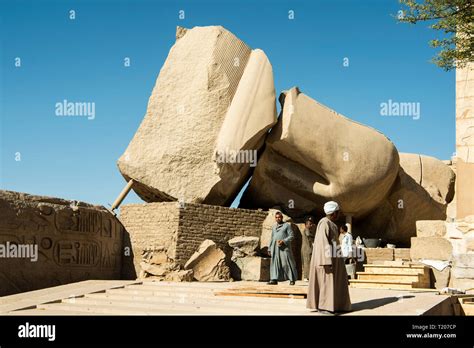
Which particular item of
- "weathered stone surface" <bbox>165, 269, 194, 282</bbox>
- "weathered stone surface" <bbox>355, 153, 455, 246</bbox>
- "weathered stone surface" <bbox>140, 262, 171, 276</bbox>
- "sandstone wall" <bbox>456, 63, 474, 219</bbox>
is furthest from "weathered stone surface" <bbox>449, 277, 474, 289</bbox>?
"weathered stone surface" <bbox>355, 153, 455, 246</bbox>

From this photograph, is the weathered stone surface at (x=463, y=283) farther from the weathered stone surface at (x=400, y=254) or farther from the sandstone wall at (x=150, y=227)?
the sandstone wall at (x=150, y=227)

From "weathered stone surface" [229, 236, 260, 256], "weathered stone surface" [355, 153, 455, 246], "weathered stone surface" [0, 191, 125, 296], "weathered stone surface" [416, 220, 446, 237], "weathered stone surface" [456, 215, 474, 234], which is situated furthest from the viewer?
"weathered stone surface" [355, 153, 455, 246]

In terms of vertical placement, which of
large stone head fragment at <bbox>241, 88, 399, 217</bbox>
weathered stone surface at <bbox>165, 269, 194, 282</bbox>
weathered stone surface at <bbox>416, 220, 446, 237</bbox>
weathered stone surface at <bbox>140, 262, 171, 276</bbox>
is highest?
large stone head fragment at <bbox>241, 88, 399, 217</bbox>

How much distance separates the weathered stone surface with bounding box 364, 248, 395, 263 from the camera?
16.7m

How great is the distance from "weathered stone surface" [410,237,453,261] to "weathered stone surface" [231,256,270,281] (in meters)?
3.31

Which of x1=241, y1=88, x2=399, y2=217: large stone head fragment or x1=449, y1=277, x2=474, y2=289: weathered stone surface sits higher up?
x1=241, y1=88, x2=399, y2=217: large stone head fragment

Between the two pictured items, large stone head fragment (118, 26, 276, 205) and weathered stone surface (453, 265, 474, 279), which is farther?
large stone head fragment (118, 26, 276, 205)

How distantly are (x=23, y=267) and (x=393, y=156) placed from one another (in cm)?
A: 1123

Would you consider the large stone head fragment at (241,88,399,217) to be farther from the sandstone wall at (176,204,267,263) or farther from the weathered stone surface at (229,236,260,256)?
the weathered stone surface at (229,236,260,256)

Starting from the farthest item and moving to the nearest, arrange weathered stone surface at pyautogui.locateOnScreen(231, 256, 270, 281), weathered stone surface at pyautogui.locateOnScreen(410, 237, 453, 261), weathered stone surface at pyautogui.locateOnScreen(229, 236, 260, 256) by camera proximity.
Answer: weathered stone surface at pyautogui.locateOnScreen(229, 236, 260, 256) < weathered stone surface at pyautogui.locateOnScreen(231, 256, 270, 281) < weathered stone surface at pyautogui.locateOnScreen(410, 237, 453, 261)

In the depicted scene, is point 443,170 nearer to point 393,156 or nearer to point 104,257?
point 393,156

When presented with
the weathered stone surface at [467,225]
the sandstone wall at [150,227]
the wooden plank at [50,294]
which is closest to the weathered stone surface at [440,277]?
the weathered stone surface at [467,225]

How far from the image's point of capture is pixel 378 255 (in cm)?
1677

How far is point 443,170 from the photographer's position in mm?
20438
